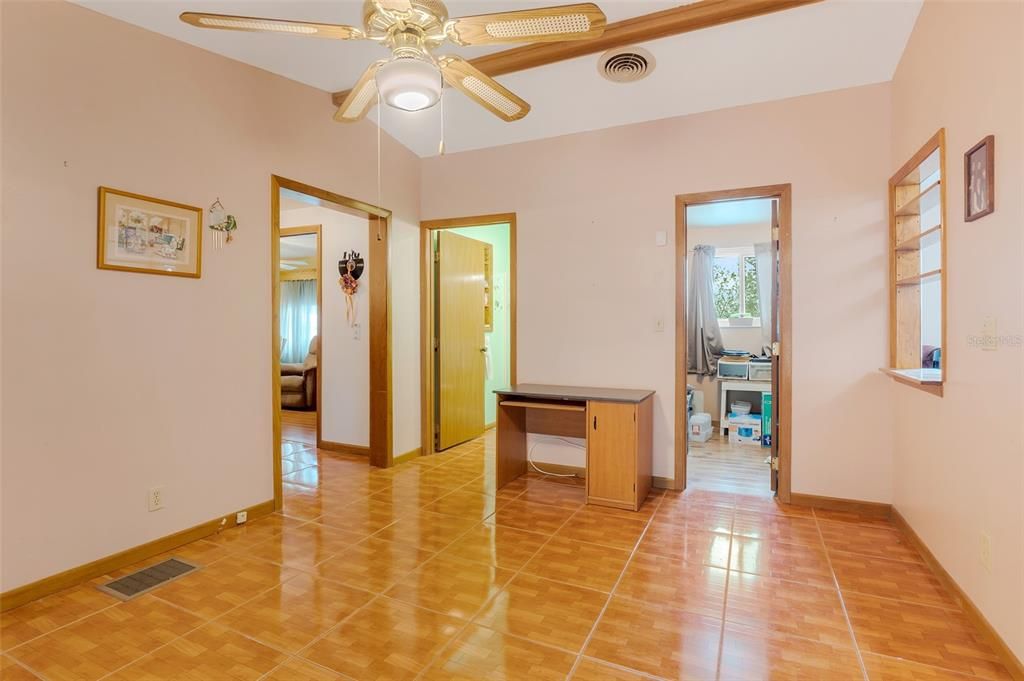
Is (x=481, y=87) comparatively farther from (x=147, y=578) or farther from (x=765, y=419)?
(x=765, y=419)

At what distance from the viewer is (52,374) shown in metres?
2.21

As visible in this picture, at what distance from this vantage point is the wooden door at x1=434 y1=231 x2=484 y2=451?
4.71m

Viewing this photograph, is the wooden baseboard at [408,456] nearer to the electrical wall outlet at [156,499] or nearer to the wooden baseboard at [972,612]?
the electrical wall outlet at [156,499]

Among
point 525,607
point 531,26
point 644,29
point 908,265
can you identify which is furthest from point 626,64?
point 525,607

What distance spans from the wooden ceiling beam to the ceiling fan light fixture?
4.31 feet

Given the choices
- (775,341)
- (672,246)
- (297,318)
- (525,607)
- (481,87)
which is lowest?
(525,607)

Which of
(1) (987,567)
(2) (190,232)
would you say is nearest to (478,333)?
(2) (190,232)

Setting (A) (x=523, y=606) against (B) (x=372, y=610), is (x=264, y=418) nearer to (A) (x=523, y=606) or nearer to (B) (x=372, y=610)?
(B) (x=372, y=610)

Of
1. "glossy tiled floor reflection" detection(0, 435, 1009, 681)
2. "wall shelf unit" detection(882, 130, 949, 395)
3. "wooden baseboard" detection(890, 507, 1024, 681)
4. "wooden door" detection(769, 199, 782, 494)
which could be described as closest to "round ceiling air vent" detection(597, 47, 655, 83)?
"wooden door" detection(769, 199, 782, 494)

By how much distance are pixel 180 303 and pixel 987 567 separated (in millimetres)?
3750

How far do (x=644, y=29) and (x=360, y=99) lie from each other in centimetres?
154

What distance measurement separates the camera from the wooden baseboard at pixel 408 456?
14.2 feet

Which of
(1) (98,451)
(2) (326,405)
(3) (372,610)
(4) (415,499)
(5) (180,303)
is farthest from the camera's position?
(2) (326,405)

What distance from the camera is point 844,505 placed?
10.6ft
